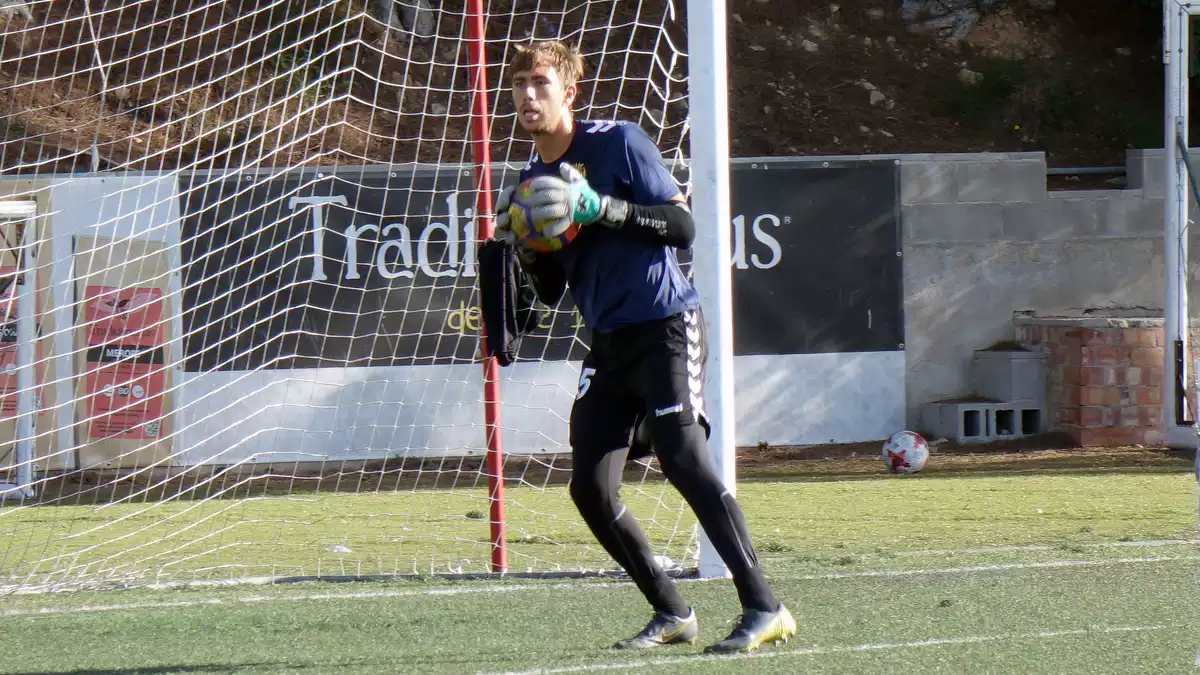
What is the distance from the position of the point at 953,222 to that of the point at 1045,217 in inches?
36.8

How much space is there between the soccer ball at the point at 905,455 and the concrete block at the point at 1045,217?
340cm

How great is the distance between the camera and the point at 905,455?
33.5 ft

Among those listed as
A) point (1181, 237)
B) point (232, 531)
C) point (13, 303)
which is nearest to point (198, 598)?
point (232, 531)

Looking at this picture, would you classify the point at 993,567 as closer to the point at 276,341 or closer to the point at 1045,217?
the point at 276,341

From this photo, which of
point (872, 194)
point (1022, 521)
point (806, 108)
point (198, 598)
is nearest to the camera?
point (198, 598)

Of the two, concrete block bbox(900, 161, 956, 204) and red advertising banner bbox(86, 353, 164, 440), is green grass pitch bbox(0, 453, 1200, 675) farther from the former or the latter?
concrete block bbox(900, 161, 956, 204)

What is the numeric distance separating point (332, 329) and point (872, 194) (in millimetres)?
4917

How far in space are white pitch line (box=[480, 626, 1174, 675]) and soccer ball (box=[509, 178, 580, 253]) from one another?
124 centimetres

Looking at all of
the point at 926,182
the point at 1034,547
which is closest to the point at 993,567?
the point at 1034,547

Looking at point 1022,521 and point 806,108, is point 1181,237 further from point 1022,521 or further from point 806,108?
point 806,108

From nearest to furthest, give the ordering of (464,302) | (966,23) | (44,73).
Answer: (464,302), (44,73), (966,23)

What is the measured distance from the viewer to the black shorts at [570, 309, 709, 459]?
4039mm

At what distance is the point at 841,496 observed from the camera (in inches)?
353

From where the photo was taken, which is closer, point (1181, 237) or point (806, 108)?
point (1181, 237)
